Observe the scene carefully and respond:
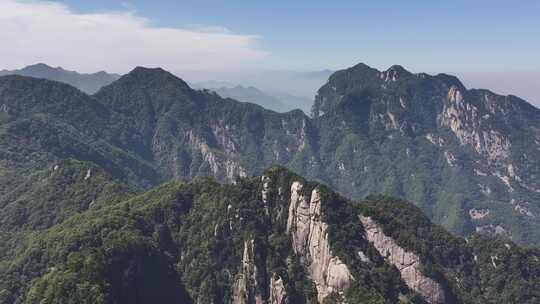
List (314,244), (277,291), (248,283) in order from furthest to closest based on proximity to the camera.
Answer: (248,283) → (314,244) → (277,291)

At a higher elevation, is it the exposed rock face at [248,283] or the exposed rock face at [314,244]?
the exposed rock face at [314,244]

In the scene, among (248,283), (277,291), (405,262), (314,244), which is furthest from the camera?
(248,283)

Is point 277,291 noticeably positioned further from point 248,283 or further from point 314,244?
point 314,244

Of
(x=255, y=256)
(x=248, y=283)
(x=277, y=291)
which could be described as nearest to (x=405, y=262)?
(x=277, y=291)

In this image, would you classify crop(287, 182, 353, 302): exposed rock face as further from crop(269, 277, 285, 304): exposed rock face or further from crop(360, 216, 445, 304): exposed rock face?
crop(360, 216, 445, 304): exposed rock face

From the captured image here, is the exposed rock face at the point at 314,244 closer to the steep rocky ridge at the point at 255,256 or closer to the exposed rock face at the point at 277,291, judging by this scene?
the steep rocky ridge at the point at 255,256

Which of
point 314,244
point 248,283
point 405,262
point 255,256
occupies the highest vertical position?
point 314,244

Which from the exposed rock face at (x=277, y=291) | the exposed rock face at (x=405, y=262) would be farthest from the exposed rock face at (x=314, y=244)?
the exposed rock face at (x=405, y=262)

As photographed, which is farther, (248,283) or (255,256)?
(248,283)
